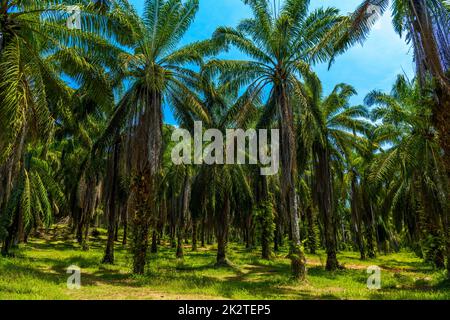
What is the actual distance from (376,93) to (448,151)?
11.1 m

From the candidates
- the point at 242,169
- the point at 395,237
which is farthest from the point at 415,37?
the point at 395,237

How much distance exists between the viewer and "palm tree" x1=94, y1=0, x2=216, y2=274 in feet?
48.7

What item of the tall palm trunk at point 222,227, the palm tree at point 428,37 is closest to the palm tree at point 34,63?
the palm tree at point 428,37

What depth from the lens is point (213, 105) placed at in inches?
816

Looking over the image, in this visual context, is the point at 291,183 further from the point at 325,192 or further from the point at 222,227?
the point at 222,227

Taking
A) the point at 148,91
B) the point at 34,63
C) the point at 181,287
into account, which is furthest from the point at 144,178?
the point at 34,63

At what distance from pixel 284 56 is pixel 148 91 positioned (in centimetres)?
662

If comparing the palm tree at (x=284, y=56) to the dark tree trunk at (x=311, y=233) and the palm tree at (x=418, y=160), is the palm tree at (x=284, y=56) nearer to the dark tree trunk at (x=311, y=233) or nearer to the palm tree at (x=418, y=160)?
the palm tree at (x=418, y=160)

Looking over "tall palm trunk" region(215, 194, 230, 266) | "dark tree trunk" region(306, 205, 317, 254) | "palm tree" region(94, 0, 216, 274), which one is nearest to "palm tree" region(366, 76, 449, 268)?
"tall palm trunk" region(215, 194, 230, 266)

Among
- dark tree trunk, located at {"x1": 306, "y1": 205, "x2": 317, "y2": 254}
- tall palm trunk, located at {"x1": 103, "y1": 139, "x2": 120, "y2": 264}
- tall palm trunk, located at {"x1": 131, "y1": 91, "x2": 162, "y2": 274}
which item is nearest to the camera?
tall palm trunk, located at {"x1": 131, "y1": 91, "x2": 162, "y2": 274}

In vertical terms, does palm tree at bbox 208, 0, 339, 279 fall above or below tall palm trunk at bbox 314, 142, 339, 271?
above

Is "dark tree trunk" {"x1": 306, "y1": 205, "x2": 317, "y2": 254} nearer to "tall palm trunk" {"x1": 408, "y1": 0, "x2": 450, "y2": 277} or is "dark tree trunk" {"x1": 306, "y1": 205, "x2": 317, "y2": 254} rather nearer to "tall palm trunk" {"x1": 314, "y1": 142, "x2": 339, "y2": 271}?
"tall palm trunk" {"x1": 314, "y1": 142, "x2": 339, "y2": 271}

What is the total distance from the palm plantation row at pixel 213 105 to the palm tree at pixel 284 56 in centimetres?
6

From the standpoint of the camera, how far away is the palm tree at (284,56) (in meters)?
14.9
